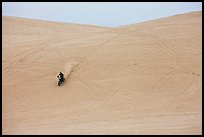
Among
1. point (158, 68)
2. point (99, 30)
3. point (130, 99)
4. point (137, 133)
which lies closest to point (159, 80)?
point (158, 68)

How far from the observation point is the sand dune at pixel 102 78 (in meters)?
9.77

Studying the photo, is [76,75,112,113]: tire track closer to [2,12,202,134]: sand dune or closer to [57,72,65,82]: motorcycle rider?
[2,12,202,134]: sand dune

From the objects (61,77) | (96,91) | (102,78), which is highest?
(102,78)

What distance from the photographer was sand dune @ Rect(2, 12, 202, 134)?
977cm

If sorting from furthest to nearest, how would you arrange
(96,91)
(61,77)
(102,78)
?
(102,78)
(61,77)
(96,91)

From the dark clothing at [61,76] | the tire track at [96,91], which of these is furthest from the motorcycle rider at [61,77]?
the tire track at [96,91]

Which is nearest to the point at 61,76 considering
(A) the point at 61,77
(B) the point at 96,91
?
(A) the point at 61,77

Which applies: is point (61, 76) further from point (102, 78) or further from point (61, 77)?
point (102, 78)

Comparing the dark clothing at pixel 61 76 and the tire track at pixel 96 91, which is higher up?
the dark clothing at pixel 61 76

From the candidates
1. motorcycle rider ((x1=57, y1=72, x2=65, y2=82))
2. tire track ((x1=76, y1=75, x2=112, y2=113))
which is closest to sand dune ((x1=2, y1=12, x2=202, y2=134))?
tire track ((x1=76, y1=75, x2=112, y2=113))

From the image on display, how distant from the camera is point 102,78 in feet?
41.2

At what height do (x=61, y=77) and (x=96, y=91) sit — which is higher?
(x=61, y=77)

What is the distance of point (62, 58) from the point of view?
1382 centimetres

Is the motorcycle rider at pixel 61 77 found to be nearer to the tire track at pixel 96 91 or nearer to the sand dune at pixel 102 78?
the sand dune at pixel 102 78
